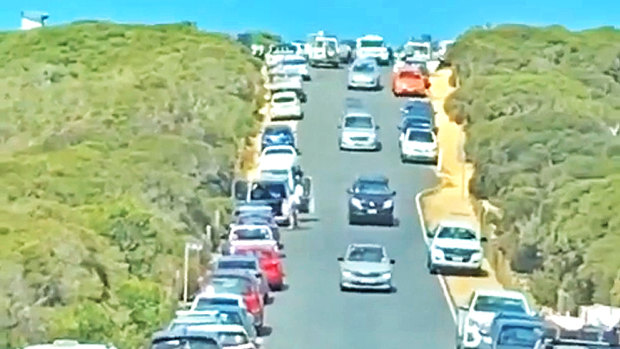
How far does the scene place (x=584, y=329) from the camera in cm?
3778

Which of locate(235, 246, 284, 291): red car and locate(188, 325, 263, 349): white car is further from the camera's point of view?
locate(235, 246, 284, 291): red car

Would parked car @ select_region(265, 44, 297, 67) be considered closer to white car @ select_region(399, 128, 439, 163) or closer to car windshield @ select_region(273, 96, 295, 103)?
car windshield @ select_region(273, 96, 295, 103)

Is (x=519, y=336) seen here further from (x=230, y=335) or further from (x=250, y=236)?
(x=250, y=236)

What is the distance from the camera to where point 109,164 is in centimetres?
6662

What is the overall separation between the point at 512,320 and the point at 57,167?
28424 mm

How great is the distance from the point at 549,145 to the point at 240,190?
1219 centimetres

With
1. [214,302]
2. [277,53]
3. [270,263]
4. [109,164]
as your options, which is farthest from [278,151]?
[277,53]

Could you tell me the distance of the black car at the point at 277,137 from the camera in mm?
81438

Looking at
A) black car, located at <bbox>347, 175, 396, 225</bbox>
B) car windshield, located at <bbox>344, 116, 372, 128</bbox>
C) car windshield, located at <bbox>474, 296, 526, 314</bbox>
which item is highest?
car windshield, located at <bbox>344, 116, 372, 128</bbox>

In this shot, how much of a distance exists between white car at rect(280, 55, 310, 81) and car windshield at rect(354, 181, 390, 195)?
1331 inches

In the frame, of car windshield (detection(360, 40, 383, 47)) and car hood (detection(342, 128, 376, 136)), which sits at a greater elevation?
car windshield (detection(360, 40, 383, 47))

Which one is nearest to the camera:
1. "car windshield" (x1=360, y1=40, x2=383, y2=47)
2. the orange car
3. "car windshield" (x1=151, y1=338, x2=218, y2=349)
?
"car windshield" (x1=151, y1=338, x2=218, y2=349)

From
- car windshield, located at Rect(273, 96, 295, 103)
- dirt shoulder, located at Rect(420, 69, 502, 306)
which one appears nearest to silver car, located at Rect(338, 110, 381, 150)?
dirt shoulder, located at Rect(420, 69, 502, 306)

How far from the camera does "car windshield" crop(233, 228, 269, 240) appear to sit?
2296 inches
